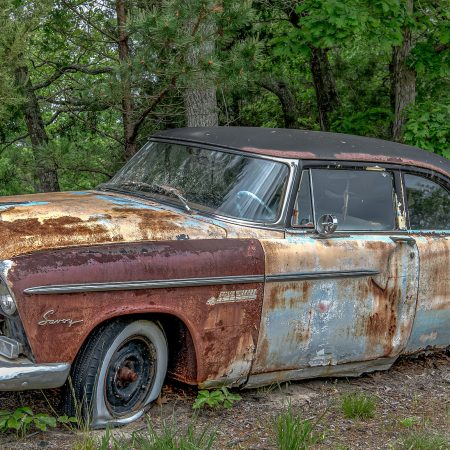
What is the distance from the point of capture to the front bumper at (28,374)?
158 inches

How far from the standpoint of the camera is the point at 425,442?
4383 mm

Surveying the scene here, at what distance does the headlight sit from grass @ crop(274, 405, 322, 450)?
1.51 meters

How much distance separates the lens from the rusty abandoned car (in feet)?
13.9

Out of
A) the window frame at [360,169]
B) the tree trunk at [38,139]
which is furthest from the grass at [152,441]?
the tree trunk at [38,139]

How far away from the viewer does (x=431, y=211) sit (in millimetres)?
6199

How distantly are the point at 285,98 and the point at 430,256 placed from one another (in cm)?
819

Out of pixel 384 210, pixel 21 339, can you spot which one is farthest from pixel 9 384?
pixel 384 210

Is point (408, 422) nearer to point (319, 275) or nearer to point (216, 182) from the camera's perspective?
point (319, 275)

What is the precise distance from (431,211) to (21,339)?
3.42 meters

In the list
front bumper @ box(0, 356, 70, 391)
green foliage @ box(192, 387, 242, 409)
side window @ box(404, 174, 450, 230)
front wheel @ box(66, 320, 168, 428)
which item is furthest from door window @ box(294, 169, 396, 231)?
front bumper @ box(0, 356, 70, 391)

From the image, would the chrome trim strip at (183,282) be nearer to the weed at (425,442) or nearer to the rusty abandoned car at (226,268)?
the rusty abandoned car at (226,268)

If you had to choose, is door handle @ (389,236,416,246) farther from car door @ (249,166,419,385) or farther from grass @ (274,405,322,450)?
grass @ (274,405,322,450)

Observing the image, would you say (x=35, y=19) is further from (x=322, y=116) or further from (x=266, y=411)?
(x=322, y=116)

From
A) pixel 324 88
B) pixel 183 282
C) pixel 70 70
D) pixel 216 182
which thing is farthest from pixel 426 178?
pixel 324 88
